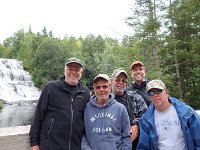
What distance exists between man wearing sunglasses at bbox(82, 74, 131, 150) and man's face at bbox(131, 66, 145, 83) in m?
0.89

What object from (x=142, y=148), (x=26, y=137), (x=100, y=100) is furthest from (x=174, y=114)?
(x=26, y=137)

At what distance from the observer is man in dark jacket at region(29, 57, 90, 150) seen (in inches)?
112

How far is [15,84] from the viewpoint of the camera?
146ft

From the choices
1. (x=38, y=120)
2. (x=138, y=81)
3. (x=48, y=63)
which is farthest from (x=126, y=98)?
(x=48, y=63)

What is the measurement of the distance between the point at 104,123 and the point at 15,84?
4360cm

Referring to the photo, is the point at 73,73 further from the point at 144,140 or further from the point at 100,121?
the point at 144,140

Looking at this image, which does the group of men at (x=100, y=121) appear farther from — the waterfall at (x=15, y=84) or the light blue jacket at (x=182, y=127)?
the waterfall at (x=15, y=84)

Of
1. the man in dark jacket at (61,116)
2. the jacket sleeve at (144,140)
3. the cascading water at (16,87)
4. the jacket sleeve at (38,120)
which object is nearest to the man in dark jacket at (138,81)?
the jacket sleeve at (144,140)

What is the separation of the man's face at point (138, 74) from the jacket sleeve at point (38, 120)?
1326 millimetres

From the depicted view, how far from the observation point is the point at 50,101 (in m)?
2.96

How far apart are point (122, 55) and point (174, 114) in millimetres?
13604

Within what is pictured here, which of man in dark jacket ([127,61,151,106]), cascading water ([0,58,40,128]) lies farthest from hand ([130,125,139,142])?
cascading water ([0,58,40,128])

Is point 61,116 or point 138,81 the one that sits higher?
point 138,81

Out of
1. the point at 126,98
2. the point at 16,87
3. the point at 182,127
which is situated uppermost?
the point at 16,87
